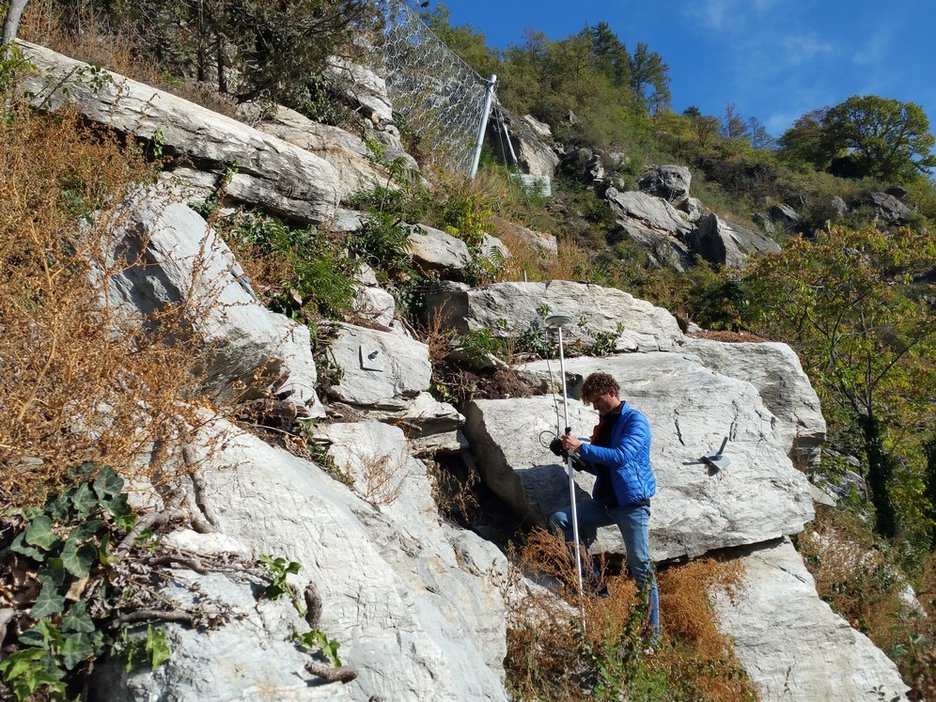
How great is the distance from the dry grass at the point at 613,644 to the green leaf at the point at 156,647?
96.5 inches

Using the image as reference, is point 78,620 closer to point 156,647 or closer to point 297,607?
point 156,647

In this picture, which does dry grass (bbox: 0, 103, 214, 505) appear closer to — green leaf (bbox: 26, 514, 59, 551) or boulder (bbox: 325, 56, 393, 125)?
green leaf (bbox: 26, 514, 59, 551)

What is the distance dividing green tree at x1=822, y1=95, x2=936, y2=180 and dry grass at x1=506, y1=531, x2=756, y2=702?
3649 centimetres

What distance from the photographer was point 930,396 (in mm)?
10852

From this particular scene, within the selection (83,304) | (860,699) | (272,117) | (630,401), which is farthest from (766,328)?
(83,304)

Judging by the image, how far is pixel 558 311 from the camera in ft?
28.4

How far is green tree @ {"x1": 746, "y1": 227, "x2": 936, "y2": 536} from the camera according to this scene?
10.8m

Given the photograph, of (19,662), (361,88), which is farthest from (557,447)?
(361,88)

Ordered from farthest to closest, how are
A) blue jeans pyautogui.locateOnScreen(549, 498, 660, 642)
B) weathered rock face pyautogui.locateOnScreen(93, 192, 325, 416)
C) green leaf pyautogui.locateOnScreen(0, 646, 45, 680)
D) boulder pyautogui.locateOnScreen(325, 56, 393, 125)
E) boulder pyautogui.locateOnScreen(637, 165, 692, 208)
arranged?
1. boulder pyautogui.locateOnScreen(637, 165, 692, 208)
2. boulder pyautogui.locateOnScreen(325, 56, 393, 125)
3. blue jeans pyautogui.locateOnScreen(549, 498, 660, 642)
4. weathered rock face pyautogui.locateOnScreen(93, 192, 325, 416)
5. green leaf pyautogui.locateOnScreen(0, 646, 45, 680)

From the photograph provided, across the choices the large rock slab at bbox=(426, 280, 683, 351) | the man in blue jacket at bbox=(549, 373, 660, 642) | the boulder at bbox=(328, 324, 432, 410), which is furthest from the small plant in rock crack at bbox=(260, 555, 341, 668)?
the large rock slab at bbox=(426, 280, 683, 351)

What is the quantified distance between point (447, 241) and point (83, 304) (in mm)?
5914

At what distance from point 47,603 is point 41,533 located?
286 mm

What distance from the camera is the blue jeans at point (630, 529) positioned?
529 cm

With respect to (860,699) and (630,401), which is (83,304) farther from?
(860,699)
